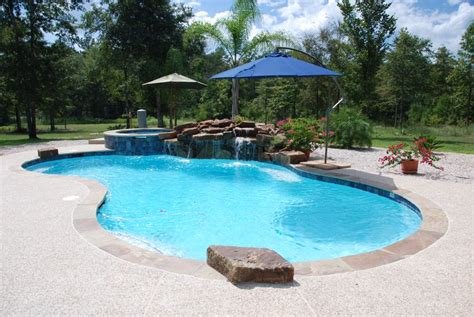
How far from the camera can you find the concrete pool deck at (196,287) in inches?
97.2

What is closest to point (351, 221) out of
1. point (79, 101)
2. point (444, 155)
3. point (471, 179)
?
point (471, 179)

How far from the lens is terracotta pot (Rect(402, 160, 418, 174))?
7.51m

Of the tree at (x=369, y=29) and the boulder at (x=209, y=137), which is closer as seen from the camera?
the boulder at (x=209, y=137)

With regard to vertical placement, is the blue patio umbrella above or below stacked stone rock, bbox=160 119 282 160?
above

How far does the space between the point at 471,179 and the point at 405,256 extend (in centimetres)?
491

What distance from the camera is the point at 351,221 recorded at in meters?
5.27

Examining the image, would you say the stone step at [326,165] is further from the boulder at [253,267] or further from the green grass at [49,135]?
the green grass at [49,135]

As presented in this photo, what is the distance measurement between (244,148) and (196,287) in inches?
311

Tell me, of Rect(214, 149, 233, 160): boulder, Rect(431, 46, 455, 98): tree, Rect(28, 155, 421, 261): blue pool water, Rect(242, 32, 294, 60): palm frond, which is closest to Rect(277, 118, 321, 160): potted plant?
Rect(28, 155, 421, 261): blue pool water

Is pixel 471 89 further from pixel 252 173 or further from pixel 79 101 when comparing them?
pixel 79 101

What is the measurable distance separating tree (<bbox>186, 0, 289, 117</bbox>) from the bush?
628 centimetres

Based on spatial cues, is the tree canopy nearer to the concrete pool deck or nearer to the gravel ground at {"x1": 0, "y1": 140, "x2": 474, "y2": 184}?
the gravel ground at {"x1": 0, "y1": 140, "x2": 474, "y2": 184}

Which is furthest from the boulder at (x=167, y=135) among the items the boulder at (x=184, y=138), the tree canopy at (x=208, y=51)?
the tree canopy at (x=208, y=51)

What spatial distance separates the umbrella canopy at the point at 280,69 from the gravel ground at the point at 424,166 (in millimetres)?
2595
